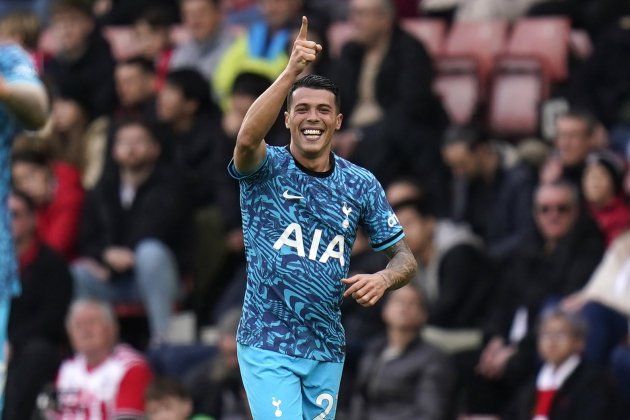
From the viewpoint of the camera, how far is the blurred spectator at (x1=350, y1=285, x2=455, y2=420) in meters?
10.5

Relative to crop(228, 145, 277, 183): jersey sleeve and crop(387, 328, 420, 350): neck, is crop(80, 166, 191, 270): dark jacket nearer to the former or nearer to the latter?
crop(387, 328, 420, 350): neck

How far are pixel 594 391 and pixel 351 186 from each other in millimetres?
3685

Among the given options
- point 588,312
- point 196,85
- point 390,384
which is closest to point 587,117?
point 588,312

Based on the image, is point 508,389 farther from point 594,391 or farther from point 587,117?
point 587,117

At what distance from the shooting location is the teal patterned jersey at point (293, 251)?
6613 millimetres

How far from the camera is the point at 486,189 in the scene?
12227 mm

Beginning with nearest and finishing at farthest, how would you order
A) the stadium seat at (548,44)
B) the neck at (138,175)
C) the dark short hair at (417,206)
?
1. the dark short hair at (417,206)
2. the neck at (138,175)
3. the stadium seat at (548,44)

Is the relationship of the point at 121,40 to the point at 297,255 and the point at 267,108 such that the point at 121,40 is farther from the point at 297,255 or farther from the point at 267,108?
the point at 267,108

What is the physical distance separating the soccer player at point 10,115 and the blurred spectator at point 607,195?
504 centimetres

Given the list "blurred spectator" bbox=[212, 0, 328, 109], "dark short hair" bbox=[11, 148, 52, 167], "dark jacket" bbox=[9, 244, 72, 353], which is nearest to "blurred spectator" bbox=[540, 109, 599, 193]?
"blurred spectator" bbox=[212, 0, 328, 109]

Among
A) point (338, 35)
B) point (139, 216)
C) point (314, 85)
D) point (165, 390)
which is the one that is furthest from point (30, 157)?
point (314, 85)

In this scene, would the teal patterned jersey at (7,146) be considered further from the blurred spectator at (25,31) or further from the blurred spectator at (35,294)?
the blurred spectator at (25,31)

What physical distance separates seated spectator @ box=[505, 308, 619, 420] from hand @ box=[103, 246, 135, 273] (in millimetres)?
3479

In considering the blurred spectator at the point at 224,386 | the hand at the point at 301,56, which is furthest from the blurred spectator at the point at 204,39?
the hand at the point at 301,56
